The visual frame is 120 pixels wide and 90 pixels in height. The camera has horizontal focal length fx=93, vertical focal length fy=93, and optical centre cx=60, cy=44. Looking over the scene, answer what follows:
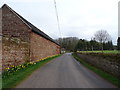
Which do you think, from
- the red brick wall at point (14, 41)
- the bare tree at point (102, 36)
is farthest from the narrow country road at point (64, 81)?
the bare tree at point (102, 36)

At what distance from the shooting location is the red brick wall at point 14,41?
7.60m

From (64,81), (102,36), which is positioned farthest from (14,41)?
(102,36)

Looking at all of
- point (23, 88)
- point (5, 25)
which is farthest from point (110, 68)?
point (5, 25)

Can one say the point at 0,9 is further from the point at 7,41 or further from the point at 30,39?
the point at 7,41

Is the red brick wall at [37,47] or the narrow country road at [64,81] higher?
the red brick wall at [37,47]

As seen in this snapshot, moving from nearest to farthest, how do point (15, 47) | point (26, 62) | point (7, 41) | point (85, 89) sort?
point (85, 89), point (7, 41), point (15, 47), point (26, 62)

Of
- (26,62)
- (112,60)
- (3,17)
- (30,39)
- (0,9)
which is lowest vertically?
(26,62)

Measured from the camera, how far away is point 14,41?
8742 millimetres

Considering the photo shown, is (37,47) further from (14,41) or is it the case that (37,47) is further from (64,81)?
(64,81)

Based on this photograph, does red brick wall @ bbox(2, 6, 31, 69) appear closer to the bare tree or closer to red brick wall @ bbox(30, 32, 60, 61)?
red brick wall @ bbox(30, 32, 60, 61)

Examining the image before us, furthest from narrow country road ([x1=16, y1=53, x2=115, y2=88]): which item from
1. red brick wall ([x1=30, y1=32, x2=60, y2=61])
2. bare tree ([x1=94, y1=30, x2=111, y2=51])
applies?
bare tree ([x1=94, y1=30, x2=111, y2=51])

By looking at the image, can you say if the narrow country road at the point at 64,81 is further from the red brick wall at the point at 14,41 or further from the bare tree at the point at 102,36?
the bare tree at the point at 102,36

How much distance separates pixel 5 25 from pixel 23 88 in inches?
441

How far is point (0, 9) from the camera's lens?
12.6 meters
